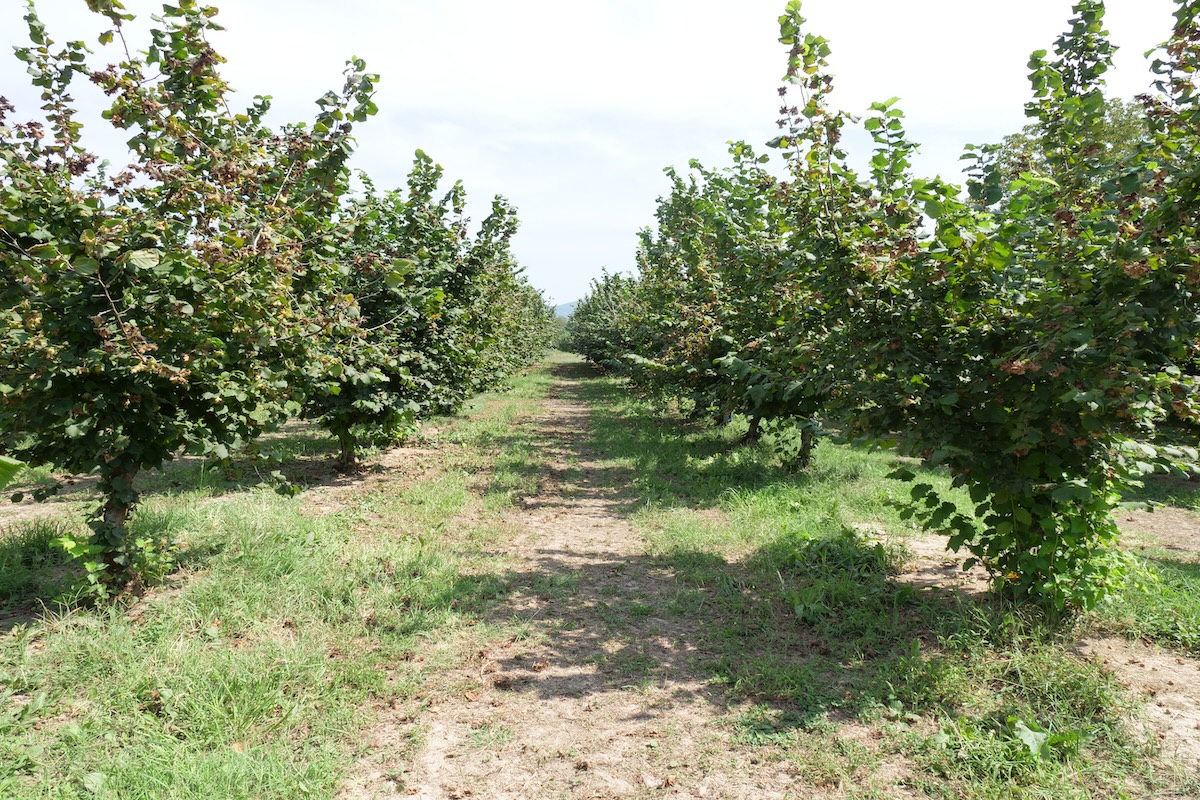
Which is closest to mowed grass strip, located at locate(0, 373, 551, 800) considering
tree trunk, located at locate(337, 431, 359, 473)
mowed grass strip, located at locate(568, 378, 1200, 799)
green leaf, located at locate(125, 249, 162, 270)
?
mowed grass strip, located at locate(568, 378, 1200, 799)

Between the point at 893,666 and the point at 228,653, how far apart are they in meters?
4.32

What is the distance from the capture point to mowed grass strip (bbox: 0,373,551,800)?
134 inches

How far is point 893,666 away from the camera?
4582 millimetres

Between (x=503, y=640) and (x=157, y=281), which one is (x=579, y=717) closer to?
(x=503, y=640)

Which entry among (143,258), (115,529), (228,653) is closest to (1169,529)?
(228,653)

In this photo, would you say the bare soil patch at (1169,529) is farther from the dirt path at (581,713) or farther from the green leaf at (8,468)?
the green leaf at (8,468)

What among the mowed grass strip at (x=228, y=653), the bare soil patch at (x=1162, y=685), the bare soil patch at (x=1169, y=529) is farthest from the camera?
the bare soil patch at (x=1169, y=529)

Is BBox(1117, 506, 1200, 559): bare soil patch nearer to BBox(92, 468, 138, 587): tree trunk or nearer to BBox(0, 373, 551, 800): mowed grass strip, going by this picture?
BBox(0, 373, 551, 800): mowed grass strip

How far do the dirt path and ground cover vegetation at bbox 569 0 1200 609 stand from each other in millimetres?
2223

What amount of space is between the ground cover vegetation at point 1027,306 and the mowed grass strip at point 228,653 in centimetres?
364

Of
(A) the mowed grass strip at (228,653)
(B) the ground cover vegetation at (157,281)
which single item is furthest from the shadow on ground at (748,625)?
(B) the ground cover vegetation at (157,281)

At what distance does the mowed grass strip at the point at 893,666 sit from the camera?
352 centimetres

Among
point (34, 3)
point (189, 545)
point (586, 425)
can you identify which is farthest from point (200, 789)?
point (586, 425)

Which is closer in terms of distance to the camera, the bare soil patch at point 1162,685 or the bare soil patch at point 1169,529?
the bare soil patch at point 1162,685
